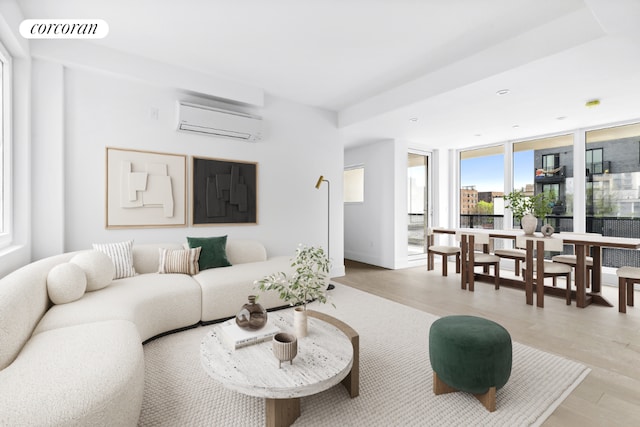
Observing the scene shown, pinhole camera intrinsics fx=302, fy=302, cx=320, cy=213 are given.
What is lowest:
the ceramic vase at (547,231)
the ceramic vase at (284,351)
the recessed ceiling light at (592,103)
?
the ceramic vase at (284,351)

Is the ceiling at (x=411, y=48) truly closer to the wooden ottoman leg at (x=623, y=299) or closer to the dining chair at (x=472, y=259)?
the dining chair at (x=472, y=259)

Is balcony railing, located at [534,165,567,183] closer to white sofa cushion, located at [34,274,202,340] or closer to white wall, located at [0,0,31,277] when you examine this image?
white sofa cushion, located at [34,274,202,340]

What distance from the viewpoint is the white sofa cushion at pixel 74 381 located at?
3.65ft

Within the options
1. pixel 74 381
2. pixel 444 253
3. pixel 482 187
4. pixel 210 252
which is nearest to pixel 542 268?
pixel 444 253

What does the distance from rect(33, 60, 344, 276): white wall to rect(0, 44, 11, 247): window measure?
0.25m

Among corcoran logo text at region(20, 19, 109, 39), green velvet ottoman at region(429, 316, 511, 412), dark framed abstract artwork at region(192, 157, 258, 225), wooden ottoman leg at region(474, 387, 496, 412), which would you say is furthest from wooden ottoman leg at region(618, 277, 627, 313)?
corcoran logo text at region(20, 19, 109, 39)

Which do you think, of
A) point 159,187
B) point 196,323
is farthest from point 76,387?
point 159,187

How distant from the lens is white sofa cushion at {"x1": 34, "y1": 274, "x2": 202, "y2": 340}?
205 centimetres

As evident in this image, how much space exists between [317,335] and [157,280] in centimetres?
180

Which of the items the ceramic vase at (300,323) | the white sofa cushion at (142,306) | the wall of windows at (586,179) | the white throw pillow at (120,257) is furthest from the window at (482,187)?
the white throw pillow at (120,257)

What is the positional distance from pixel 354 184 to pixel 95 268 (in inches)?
203

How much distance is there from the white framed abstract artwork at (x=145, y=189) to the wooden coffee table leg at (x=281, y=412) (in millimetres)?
2802

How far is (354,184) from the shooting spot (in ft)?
22.3

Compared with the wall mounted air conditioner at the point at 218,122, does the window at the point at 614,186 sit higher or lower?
lower
